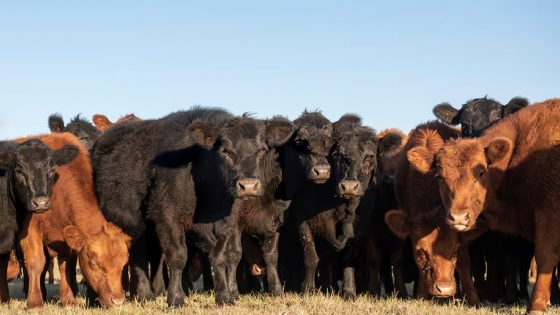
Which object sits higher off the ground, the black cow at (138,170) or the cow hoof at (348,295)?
the black cow at (138,170)

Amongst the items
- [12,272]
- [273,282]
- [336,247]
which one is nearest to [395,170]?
[336,247]

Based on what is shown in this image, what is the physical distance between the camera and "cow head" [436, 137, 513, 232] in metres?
8.66

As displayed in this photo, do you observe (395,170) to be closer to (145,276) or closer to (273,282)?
(273,282)

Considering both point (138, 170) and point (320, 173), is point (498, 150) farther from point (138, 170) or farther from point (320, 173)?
point (138, 170)

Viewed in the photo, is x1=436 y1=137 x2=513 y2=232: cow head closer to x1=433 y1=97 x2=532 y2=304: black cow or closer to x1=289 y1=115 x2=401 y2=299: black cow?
x1=289 y1=115 x2=401 y2=299: black cow

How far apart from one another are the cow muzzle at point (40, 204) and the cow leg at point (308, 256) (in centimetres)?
311

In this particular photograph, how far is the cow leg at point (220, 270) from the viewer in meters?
9.48

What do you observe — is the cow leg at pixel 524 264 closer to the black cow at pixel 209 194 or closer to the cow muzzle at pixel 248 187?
the black cow at pixel 209 194

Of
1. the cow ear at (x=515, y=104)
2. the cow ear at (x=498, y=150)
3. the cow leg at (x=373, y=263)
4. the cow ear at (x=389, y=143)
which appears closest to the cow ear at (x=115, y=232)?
the cow leg at (x=373, y=263)

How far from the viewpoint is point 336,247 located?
10.5 metres

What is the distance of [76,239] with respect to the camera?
1006cm

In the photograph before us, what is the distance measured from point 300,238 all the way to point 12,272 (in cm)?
534

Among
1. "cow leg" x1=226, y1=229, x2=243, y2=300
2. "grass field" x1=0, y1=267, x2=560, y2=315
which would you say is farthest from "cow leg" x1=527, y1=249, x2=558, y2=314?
"cow leg" x1=226, y1=229, x2=243, y2=300

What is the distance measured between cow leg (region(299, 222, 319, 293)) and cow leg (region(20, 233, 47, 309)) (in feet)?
10.4
